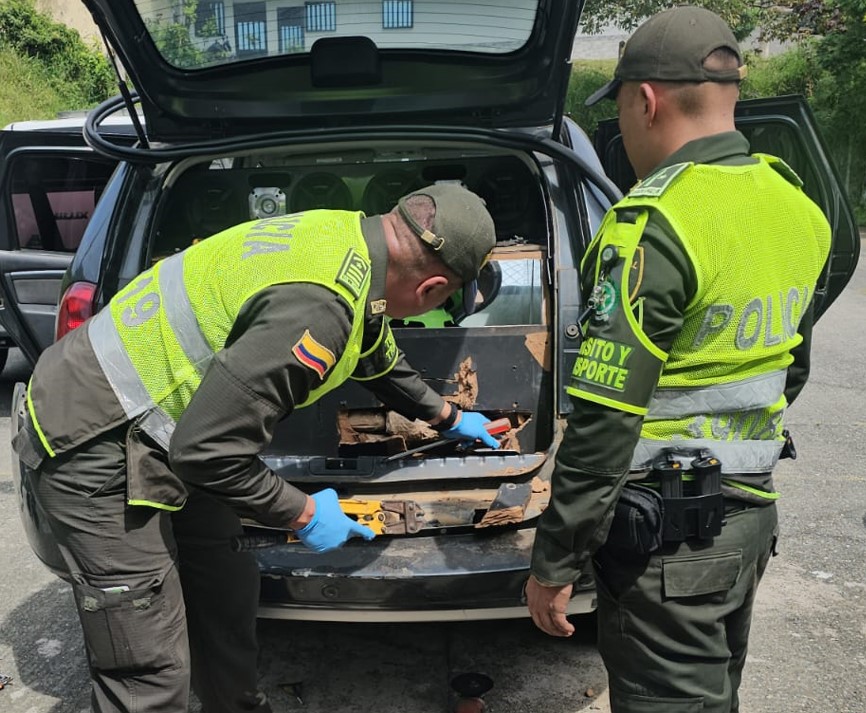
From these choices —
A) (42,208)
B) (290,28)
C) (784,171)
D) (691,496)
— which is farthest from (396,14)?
(42,208)

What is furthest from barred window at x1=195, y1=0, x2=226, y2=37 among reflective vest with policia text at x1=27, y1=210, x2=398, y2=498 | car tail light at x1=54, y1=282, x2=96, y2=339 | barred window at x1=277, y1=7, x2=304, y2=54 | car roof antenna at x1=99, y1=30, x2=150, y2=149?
reflective vest with policia text at x1=27, y1=210, x2=398, y2=498

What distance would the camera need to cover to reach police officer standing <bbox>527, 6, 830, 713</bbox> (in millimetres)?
1630

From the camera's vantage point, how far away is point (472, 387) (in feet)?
9.77

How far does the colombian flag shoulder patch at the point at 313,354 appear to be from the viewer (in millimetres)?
1774

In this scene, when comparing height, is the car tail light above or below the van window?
above

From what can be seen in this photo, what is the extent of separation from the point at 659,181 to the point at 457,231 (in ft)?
1.50

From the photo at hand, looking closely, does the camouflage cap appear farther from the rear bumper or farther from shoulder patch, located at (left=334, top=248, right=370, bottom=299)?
the rear bumper

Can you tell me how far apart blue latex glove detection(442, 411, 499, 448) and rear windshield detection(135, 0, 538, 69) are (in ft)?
4.35

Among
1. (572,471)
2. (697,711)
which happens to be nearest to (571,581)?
(572,471)

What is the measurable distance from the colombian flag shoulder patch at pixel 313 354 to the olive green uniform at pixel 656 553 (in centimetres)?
Result: 52

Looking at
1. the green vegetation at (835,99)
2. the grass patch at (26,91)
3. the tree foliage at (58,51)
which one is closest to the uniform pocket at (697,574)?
the green vegetation at (835,99)

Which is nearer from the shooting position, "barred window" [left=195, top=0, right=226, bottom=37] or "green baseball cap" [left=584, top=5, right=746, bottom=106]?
"green baseball cap" [left=584, top=5, right=746, bottom=106]

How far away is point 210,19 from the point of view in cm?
302

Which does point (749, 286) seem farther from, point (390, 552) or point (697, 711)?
point (390, 552)
